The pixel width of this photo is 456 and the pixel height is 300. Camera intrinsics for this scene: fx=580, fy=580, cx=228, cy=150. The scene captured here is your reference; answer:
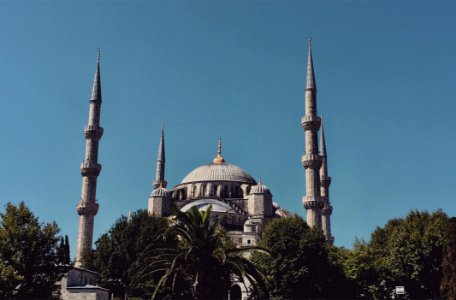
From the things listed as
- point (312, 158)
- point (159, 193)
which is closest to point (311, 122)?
point (312, 158)

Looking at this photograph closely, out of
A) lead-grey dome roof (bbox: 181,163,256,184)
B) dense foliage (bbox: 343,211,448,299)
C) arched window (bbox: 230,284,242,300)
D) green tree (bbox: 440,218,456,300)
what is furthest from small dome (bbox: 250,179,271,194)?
green tree (bbox: 440,218,456,300)

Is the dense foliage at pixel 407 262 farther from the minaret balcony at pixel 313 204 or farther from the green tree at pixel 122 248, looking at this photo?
the green tree at pixel 122 248

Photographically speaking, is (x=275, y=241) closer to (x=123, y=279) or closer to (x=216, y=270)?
(x=123, y=279)

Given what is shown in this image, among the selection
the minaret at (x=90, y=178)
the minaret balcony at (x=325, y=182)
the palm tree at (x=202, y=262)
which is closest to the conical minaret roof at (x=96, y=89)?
the minaret at (x=90, y=178)

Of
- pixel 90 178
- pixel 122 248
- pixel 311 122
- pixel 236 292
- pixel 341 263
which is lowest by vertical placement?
pixel 236 292

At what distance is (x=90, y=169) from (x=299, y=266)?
25.6 metres

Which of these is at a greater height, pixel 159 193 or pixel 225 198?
pixel 225 198

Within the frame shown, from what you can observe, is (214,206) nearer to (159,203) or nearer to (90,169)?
(159,203)

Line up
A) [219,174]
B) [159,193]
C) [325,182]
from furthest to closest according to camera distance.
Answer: [219,174], [325,182], [159,193]

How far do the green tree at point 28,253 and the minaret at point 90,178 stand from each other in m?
19.6

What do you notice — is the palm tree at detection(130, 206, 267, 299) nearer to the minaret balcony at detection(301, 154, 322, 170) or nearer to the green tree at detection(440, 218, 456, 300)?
the green tree at detection(440, 218, 456, 300)

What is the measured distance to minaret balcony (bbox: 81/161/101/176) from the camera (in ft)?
187

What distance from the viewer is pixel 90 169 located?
56938 mm

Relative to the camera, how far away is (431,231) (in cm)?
3991
